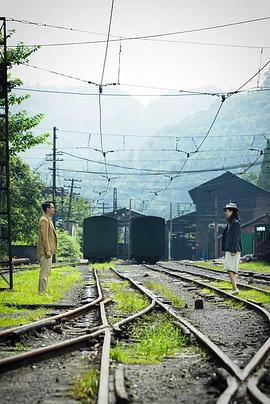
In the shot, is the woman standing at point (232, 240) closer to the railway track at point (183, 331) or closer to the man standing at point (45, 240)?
the railway track at point (183, 331)

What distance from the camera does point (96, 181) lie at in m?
178

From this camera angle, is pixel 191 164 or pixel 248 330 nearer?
pixel 248 330

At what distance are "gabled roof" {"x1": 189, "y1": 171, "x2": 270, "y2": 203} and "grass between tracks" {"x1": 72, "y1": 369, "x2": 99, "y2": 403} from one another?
61.3 m

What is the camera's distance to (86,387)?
13.8ft

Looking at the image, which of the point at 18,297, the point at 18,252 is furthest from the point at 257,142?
the point at 18,297

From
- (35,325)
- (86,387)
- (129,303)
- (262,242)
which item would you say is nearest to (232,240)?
(129,303)

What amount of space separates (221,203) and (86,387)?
64741 millimetres

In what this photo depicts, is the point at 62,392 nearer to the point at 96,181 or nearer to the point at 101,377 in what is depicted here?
the point at 101,377

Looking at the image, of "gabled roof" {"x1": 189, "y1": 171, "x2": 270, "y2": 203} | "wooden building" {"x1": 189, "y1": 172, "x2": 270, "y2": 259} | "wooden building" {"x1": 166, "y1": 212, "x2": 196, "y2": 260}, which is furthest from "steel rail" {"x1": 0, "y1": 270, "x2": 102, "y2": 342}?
"wooden building" {"x1": 166, "y1": 212, "x2": 196, "y2": 260}

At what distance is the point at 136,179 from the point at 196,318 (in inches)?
6245

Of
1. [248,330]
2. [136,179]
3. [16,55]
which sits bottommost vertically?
[248,330]

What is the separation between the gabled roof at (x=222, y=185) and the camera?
215ft

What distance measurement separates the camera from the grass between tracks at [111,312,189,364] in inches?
222

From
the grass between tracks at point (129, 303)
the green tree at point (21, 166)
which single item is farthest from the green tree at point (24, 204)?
the grass between tracks at point (129, 303)
